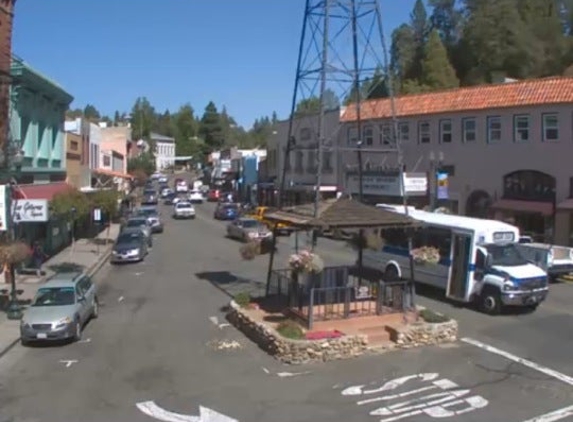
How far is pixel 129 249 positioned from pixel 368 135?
72.9 ft

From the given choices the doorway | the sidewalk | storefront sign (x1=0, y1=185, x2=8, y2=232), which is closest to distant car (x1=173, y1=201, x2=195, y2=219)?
the sidewalk

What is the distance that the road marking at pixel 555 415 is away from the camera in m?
12.9

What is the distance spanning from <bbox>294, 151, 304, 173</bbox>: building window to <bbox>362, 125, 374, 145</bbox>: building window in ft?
42.9

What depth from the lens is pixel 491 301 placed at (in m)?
22.5

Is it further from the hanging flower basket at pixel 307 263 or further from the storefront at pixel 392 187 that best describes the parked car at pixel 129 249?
the hanging flower basket at pixel 307 263

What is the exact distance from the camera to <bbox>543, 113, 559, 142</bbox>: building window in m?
38.3

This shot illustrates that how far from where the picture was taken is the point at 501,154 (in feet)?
137

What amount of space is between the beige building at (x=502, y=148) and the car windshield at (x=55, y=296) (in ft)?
57.4

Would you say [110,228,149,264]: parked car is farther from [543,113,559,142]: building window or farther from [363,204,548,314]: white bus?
[543,113,559,142]: building window

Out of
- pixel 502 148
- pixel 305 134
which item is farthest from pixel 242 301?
pixel 305 134

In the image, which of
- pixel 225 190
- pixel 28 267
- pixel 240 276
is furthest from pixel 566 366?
pixel 225 190

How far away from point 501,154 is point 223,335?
2612 centimetres

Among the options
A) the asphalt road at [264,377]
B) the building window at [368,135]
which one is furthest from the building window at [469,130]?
the asphalt road at [264,377]

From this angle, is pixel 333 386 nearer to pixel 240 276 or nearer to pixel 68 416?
pixel 68 416
